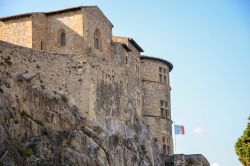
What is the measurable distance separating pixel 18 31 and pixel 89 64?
7.74 meters

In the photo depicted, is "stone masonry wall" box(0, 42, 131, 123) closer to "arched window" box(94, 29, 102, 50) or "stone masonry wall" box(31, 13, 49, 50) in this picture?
A: "arched window" box(94, 29, 102, 50)

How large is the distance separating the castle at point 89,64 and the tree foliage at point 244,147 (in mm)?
A: 10524

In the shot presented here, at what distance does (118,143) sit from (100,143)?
3402 mm

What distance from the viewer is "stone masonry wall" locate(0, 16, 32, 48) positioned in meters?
68.8

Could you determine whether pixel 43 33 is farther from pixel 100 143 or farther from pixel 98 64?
pixel 100 143

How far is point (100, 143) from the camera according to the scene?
208 ft

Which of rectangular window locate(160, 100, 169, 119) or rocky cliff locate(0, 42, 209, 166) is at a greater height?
rectangular window locate(160, 100, 169, 119)

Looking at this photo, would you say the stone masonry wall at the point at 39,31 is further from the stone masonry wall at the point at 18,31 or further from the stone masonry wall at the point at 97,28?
the stone masonry wall at the point at 97,28

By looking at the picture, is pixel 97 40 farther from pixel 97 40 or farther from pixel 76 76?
pixel 76 76

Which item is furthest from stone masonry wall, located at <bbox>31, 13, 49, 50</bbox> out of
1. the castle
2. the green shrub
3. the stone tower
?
the stone tower

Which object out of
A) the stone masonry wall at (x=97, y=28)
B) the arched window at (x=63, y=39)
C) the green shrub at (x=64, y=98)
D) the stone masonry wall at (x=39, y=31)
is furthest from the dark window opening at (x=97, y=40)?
the green shrub at (x=64, y=98)

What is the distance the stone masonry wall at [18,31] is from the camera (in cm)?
6875

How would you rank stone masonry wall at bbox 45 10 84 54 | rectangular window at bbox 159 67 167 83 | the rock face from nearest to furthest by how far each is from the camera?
the rock face < stone masonry wall at bbox 45 10 84 54 < rectangular window at bbox 159 67 167 83

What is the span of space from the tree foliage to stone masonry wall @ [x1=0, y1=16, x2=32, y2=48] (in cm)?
2034
